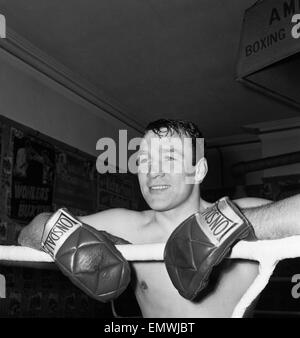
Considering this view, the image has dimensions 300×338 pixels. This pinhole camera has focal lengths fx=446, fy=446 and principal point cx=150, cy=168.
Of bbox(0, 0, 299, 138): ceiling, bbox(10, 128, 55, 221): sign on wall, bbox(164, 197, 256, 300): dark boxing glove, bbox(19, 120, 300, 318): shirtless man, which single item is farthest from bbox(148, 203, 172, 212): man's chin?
bbox(10, 128, 55, 221): sign on wall

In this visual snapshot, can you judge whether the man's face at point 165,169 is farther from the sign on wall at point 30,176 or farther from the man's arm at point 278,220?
the sign on wall at point 30,176

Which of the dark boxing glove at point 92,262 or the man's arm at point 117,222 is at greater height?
the man's arm at point 117,222

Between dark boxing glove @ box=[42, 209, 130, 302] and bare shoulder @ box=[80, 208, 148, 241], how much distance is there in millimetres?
681

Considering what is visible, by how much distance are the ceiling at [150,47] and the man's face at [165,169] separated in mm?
1368

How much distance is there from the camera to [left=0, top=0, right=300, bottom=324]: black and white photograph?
0.99 metres

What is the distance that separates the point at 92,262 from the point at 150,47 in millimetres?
2379

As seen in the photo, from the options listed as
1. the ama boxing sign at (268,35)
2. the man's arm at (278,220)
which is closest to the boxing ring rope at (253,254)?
the man's arm at (278,220)

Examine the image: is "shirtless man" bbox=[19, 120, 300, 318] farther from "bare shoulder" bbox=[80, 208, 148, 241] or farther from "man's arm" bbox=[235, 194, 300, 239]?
"man's arm" bbox=[235, 194, 300, 239]

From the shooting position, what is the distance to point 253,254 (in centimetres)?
84

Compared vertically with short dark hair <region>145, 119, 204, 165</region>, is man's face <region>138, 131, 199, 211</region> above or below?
below

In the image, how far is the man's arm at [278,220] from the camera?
0.93 m

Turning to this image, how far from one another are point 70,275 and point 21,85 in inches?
98.8

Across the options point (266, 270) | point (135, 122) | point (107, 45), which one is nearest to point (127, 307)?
point (266, 270)

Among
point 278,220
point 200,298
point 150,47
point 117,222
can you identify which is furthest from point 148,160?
point 150,47
